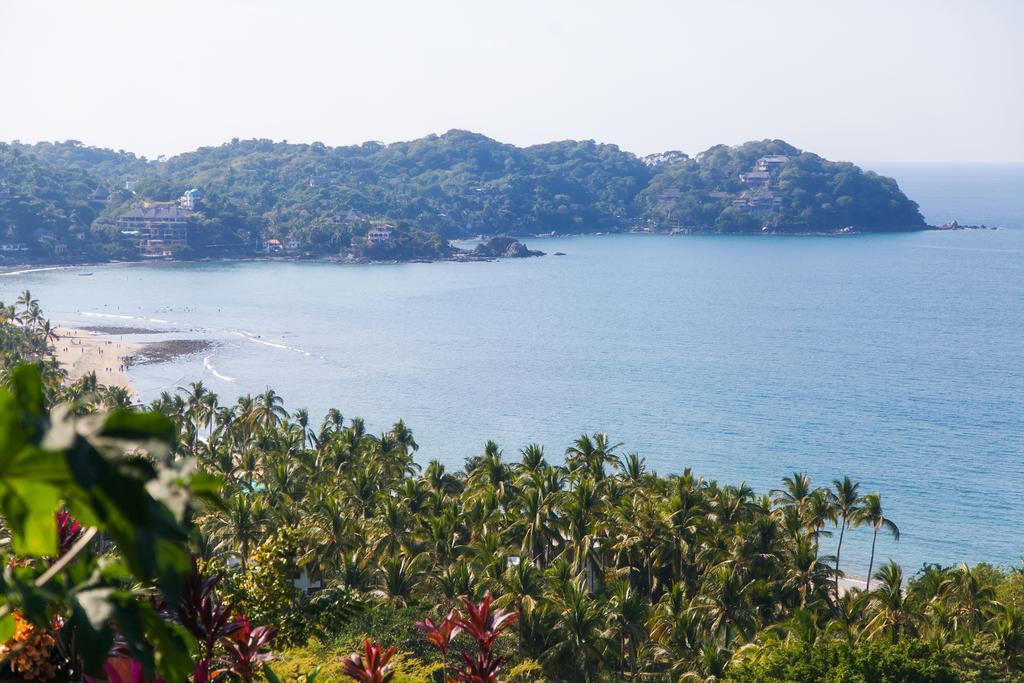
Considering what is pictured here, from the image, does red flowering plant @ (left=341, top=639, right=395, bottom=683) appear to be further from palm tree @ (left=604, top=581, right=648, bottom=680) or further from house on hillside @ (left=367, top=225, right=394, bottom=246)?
house on hillside @ (left=367, top=225, right=394, bottom=246)

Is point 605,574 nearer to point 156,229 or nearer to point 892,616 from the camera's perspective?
point 892,616

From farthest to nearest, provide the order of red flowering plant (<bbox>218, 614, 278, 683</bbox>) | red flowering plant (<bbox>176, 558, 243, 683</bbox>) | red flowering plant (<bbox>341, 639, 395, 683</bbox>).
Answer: red flowering plant (<bbox>341, 639, 395, 683</bbox>)
red flowering plant (<bbox>218, 614, 278, 683</bbox>)
red flowering plant (<bbox>176, 558, 243, 683</bbox>)

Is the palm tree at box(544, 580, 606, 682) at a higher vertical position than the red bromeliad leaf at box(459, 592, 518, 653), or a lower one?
lower

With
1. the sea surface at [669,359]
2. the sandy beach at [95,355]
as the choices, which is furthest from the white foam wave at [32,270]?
the sandy beach at [95,355]

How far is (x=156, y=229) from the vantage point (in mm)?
181625

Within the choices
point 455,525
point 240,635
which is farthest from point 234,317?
point 240,635

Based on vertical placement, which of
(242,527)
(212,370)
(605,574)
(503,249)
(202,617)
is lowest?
(212,370)

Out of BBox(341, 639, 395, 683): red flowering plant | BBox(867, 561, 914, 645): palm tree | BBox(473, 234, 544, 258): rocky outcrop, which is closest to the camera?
BBox(341, 639, 395, 683): red flowering plant

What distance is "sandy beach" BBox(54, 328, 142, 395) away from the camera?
87688mm

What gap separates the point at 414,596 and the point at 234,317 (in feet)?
313

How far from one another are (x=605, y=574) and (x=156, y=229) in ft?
529

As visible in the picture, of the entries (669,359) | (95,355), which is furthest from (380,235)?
(669,359)

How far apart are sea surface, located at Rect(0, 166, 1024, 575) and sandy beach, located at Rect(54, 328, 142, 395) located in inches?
94.1

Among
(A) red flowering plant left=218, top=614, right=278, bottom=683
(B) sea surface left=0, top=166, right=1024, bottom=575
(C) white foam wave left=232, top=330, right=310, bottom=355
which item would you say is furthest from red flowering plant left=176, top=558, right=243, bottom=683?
(C) white foam wave left=232, top=330, right=310, bottom=355
